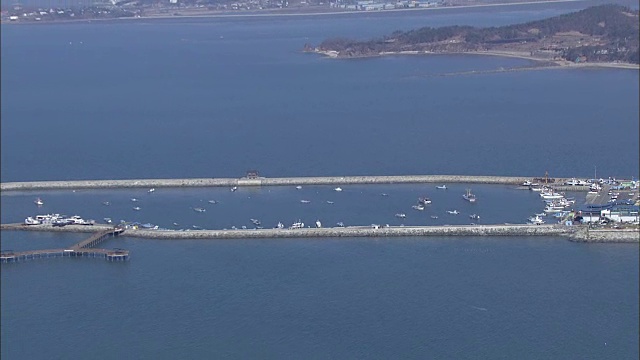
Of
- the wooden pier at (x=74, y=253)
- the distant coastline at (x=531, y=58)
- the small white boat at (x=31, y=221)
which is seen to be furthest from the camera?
the distant coastline at (x=531, y=58)

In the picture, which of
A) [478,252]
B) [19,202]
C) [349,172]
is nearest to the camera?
[478,252]

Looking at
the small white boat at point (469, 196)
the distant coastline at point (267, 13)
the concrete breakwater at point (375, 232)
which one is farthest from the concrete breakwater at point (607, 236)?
the distant coastline at point (267, 13)

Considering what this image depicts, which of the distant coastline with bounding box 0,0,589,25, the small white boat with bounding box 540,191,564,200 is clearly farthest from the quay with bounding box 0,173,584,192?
the distant coastline with bounding box 0,0,589,25

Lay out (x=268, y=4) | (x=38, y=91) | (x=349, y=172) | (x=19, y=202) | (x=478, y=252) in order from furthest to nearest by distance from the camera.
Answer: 1. (x=268, y=4)
2. (x=38, y=91)
3. (x=349, y=172)
4. (x=19, y=202)
5. (x=478, y=252)

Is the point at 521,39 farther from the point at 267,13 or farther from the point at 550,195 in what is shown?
the point at 550,195

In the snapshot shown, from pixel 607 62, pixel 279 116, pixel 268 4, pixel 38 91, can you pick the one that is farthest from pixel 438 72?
pixel 268 4

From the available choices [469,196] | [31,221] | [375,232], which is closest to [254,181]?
[375,232]

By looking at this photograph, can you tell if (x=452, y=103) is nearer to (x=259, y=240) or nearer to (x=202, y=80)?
(x=202, y=80)

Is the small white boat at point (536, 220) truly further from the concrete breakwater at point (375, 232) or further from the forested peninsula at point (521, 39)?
the forested peninsula at point (521, 39)
